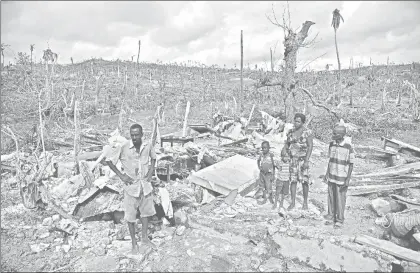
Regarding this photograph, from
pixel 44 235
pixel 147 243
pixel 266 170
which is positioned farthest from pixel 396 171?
pixel 44 235

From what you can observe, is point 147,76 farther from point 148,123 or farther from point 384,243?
point 384,243

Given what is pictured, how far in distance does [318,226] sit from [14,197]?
519 centimetres

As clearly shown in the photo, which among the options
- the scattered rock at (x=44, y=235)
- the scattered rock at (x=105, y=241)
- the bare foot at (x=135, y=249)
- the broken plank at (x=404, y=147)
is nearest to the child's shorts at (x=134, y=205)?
the bare foot at (x=135, y=249)

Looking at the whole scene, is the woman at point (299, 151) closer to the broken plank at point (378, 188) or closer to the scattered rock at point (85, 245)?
the broken plank at point (378, 188)

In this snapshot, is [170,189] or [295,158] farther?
[170,189]

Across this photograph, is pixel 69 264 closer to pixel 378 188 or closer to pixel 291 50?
pixel 378 188

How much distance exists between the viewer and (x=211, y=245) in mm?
3830

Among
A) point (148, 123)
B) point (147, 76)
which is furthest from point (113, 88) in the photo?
point (148, 123)

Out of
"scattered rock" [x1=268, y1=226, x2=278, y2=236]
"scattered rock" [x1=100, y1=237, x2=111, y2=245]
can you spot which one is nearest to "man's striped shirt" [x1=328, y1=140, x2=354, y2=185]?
"scattered rock" [x1=268, y1=226, x2=278, y2=236]

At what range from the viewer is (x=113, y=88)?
1180 inches

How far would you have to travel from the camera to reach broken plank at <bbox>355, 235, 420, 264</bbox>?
3271mm

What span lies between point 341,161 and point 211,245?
6.97 feet

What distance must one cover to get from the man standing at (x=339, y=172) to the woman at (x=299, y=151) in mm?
354

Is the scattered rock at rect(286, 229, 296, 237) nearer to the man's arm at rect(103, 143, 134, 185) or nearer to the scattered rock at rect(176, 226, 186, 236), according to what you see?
the scattered rock at rect(176, 226, 186, 236)
